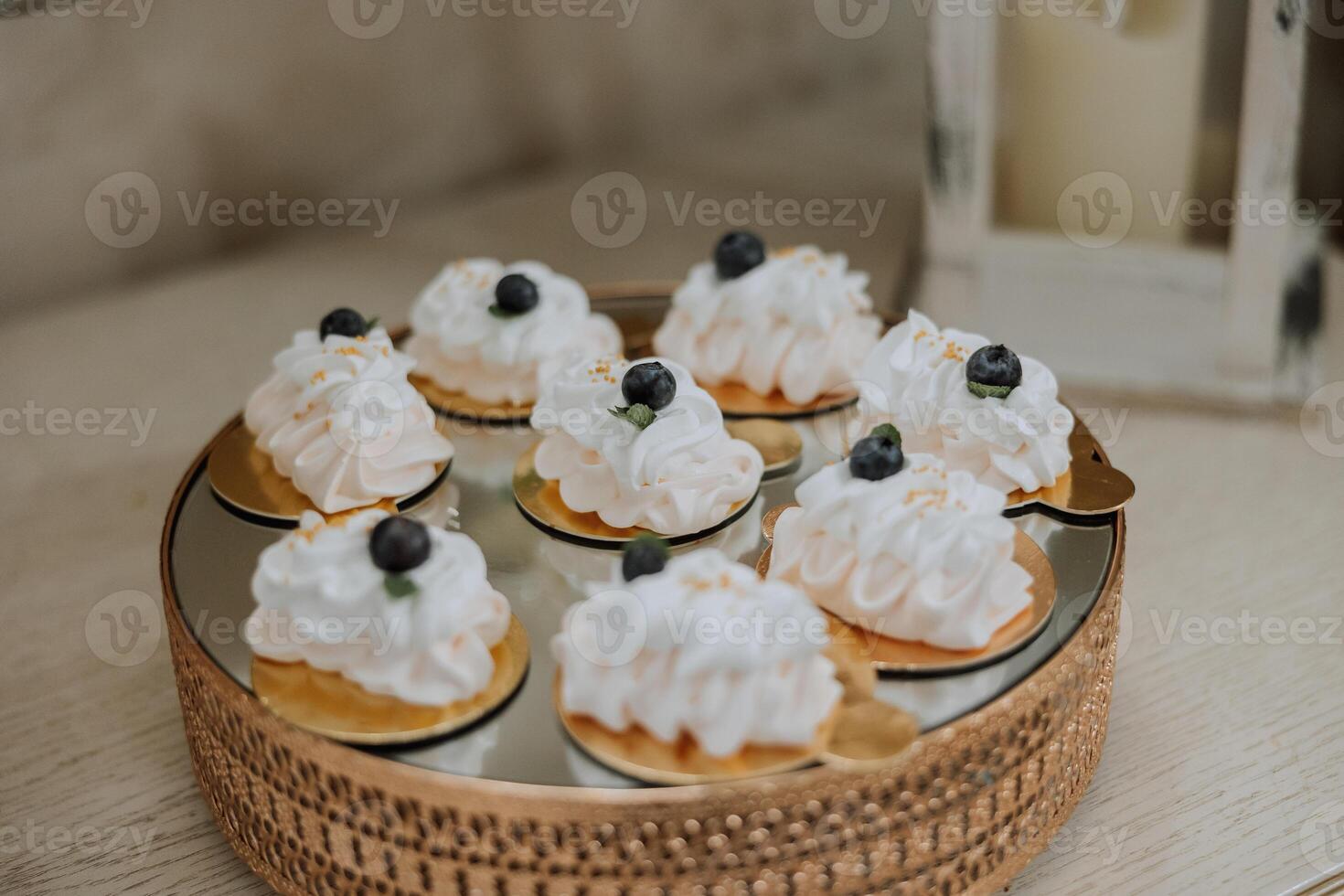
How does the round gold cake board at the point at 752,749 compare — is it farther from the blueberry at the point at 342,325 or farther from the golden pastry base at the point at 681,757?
the blueberry at the point at 342,325

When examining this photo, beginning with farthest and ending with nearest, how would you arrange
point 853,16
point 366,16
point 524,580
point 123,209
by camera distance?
point 853,16
point 366,16
point 123,209
point 524,580

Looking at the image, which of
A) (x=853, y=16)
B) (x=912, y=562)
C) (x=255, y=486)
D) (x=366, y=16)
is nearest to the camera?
(x=912, y=562)

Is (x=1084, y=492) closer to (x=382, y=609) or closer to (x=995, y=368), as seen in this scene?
(x=995, y=368)

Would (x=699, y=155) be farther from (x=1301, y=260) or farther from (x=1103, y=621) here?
(x=1103, y=621)

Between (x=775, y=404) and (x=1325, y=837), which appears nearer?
(x=1325, y=837)

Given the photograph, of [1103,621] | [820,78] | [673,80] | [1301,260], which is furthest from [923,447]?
[820,78]

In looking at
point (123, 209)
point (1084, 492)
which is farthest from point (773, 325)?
point (123, 209)
